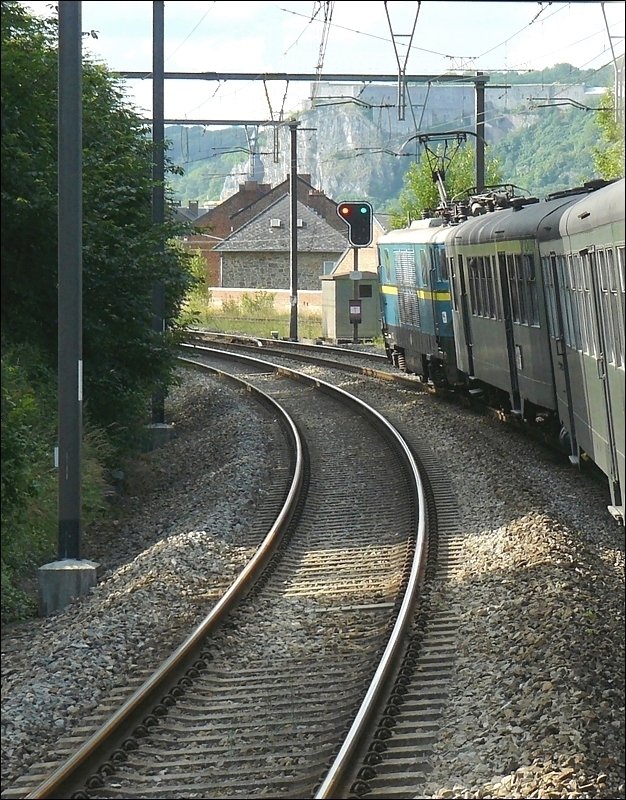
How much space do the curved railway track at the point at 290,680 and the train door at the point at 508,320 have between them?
9.68 ft

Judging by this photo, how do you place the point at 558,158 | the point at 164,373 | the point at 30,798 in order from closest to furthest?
the point at 30,798, the point at 164,373, the point at 558,158

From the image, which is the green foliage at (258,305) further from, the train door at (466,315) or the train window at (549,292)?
the train window at (549,292)

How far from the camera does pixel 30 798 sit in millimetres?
6102

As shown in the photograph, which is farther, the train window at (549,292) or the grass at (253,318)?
the grass at (253,318)

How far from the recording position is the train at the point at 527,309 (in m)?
9.69

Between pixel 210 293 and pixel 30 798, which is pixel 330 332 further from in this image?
pixel 30 798

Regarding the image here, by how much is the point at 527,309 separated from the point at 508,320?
1.34m

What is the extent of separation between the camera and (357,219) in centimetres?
3409

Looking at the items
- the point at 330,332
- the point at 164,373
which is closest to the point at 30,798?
the point at 164,373

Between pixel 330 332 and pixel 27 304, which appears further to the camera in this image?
pixel 330 332

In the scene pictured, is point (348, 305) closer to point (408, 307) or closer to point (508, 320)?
point (408, 307)

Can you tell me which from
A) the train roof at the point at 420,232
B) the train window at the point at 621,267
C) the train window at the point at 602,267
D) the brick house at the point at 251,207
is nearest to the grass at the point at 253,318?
the train roof at the point at 420,232

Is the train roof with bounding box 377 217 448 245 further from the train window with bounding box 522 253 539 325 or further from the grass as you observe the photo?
the grass

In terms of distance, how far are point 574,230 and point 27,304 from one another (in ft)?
15.9
